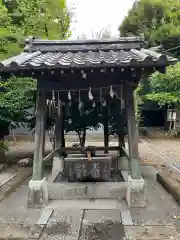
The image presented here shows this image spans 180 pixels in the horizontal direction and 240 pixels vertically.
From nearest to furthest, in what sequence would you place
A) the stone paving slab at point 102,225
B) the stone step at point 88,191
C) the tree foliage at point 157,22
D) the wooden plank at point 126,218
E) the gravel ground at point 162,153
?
the stone paving slab at point 102,225
the wooden plank at point 126,218
the stone step at point 88,191
the gravel ground at point 162,153
the tree foliage at point 157,22

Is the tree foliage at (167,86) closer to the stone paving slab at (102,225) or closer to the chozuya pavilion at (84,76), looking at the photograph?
the chozuya pavilion at (84,76)

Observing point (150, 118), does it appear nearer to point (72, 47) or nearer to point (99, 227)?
point (72, 47)

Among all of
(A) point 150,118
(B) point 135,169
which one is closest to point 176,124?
(A) point 150,118

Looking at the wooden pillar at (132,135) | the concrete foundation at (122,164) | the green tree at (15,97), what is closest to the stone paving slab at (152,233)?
the wooden pillar at (132,135)

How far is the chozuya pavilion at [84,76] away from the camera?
16.9 ft

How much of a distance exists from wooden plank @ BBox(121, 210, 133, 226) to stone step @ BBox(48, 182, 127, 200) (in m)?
Answer: 0.91

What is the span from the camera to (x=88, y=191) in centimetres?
670

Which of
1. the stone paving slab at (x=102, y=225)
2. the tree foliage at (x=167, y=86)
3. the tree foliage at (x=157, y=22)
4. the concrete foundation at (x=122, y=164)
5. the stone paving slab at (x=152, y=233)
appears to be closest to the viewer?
the stone paving slab at (x=152, y=233)

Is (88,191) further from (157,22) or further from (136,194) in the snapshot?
Answer: (157,22)

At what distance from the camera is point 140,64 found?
5098mm

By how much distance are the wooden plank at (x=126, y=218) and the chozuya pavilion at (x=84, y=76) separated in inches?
18.5

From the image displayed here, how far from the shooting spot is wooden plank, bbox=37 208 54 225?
5.20 meters

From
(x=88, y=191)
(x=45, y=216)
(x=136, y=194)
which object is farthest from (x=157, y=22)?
(x=45, y=216)

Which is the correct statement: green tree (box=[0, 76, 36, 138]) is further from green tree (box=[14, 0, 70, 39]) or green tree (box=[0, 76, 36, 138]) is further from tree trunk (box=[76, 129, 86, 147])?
green tree (box=[14, 0, 70, 39])
